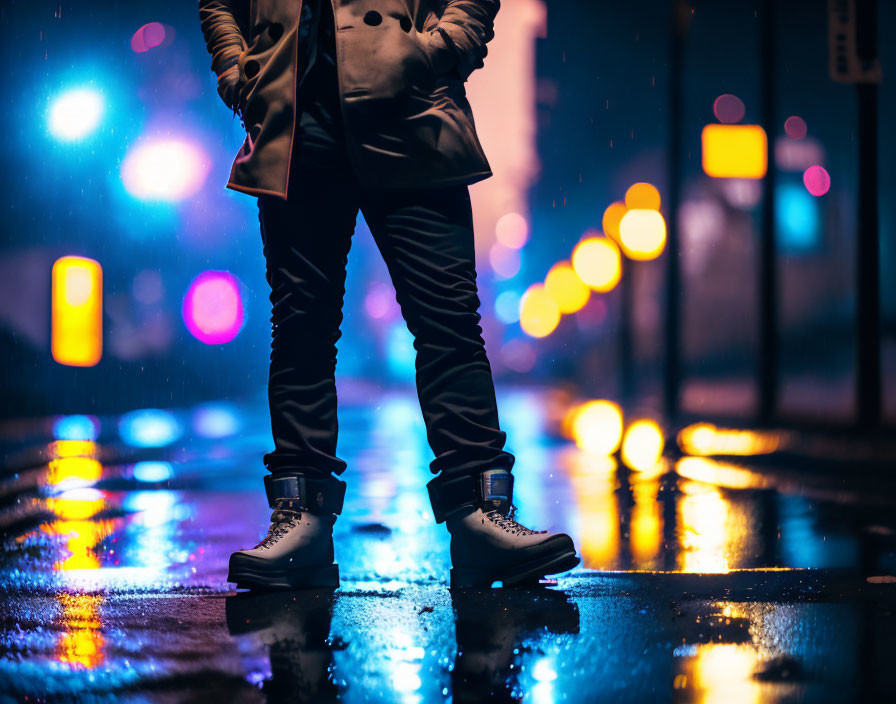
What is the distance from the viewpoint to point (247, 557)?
2.53 metres

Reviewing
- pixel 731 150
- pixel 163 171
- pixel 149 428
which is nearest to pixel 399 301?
pixel 149 428

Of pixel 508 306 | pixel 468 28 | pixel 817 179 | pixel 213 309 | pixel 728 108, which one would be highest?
pixel 728 108

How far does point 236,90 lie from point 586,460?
5.04 m

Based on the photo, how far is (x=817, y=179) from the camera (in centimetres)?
5591

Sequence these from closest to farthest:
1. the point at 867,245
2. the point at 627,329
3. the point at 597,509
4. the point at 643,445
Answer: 1. the point at 597,509
2. the point at 643,445
3. the point at 867,245
4. the point at 627,329

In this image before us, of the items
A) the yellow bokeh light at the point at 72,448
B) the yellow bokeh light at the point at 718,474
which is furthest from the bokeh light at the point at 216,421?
the yellow bokeh light at the point at 718,474

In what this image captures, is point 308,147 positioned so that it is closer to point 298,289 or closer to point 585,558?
point 298,289

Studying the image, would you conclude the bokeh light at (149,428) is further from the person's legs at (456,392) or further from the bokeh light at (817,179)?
the bokeh light at (817,179)

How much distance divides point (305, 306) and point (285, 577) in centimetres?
78

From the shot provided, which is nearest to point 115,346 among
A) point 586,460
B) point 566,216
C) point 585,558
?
point 586,460

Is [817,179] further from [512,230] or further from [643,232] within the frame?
[512,230]

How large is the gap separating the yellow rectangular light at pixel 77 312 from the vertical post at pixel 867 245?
64.4ft

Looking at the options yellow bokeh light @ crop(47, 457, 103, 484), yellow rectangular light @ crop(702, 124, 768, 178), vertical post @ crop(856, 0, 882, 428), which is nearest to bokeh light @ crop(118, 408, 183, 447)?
yellow bokeh light @ crop(47, 457, 103, 484)

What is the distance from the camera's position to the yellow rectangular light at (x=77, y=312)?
23734mm
